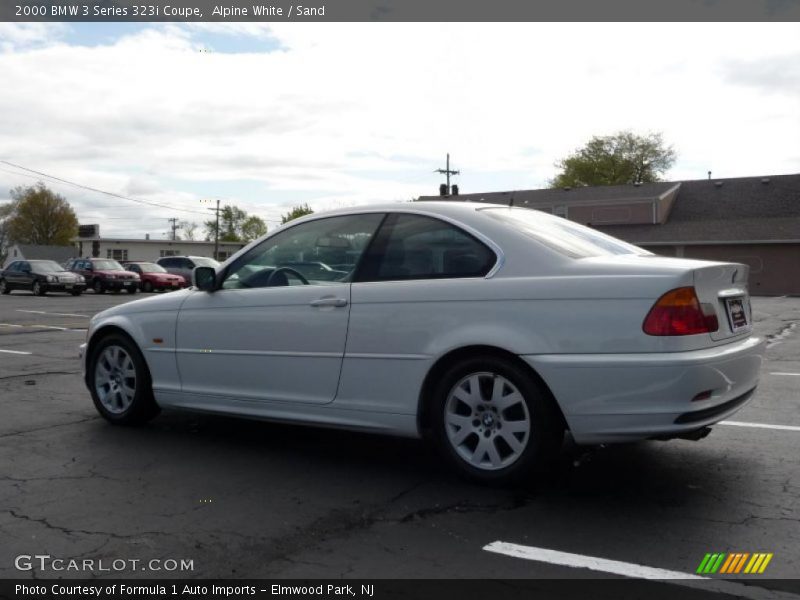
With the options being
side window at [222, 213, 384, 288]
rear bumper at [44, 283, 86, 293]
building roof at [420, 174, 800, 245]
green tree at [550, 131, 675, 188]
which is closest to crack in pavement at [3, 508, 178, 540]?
side window at [222, 213, 384, 288]

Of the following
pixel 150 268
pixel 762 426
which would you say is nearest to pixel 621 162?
pixel 150 268

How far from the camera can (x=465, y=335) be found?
4414 mm

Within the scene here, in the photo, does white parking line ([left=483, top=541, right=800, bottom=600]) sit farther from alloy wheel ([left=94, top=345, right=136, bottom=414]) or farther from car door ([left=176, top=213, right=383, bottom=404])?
alloy wheel ([left=94, top=345, right=136, bottom=414])

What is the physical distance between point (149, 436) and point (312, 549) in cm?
274

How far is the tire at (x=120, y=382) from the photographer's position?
6023mm

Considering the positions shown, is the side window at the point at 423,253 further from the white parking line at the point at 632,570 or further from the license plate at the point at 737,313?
the white parking line at the point at 632,570

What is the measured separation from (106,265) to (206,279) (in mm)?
33093

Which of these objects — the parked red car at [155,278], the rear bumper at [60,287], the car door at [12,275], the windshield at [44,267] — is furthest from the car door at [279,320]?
the car door at [12,275]

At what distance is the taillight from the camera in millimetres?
3984

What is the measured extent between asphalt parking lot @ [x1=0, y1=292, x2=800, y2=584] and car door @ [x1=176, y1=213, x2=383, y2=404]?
51cm

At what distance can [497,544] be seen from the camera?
3621mm

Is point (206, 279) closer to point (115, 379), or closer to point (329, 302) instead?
point (329, 302)

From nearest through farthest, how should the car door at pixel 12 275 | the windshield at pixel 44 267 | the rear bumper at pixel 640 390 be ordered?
the rear bumper at pixel 640 390 < the windshield at pixel 44 267 < the car door at pixel 12 275

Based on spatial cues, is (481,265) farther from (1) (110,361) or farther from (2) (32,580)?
(1) (110,361)
